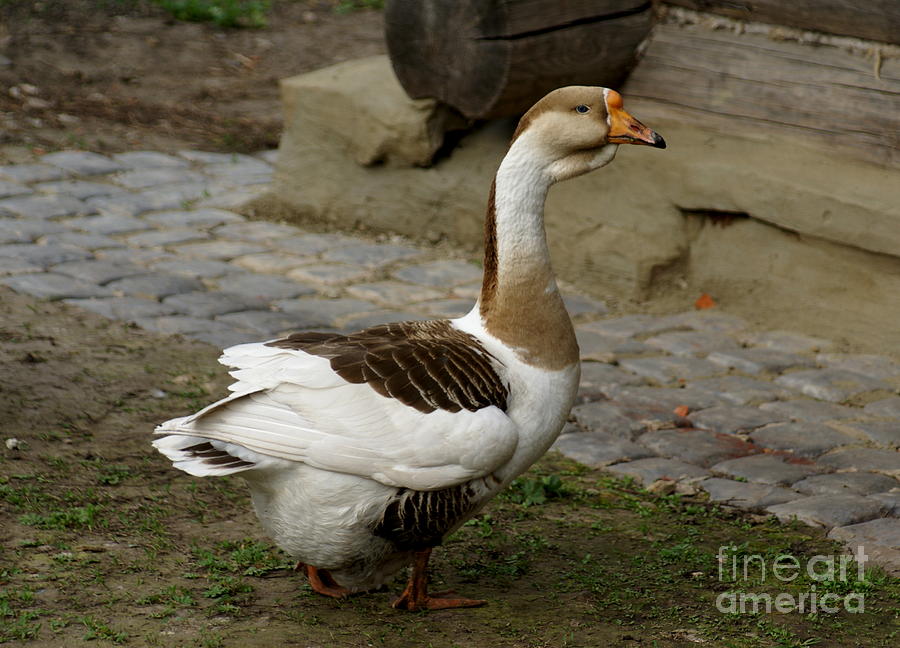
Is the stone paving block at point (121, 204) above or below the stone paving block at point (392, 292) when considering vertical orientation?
below

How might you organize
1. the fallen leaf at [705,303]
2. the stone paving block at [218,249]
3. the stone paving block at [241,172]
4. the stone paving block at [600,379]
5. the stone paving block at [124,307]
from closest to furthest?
the stone paving block at [600,379] → the stone paving block at [124,307] → the fallen leaf at [705,303] → the stone paving block at [218,249] → the stone paving block at [241,172]

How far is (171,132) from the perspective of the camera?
934cm

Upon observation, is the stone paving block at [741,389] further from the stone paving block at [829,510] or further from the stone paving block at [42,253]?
the stone paving block at [42,253]

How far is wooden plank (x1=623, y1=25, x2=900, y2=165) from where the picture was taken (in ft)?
18.3

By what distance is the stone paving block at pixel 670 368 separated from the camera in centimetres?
535

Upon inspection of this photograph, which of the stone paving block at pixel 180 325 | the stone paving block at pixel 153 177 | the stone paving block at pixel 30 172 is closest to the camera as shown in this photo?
the stone paving block at pixel 180 325

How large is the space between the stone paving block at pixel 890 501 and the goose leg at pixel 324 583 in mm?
2025

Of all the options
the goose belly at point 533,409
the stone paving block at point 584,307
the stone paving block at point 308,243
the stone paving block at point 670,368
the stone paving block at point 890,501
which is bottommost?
the stone paving block at point 308,243

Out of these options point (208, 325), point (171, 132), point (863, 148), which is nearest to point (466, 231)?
point (208, 325)

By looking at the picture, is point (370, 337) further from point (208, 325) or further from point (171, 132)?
point (171, 132)

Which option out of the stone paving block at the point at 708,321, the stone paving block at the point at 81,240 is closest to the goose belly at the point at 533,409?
the stone paving block at the point at 708,321

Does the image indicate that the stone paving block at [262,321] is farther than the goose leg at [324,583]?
Yes

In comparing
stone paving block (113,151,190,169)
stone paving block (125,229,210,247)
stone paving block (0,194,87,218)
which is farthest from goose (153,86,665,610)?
stone paving block (113,151,190,169)

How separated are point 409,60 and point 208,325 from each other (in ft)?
6.44
